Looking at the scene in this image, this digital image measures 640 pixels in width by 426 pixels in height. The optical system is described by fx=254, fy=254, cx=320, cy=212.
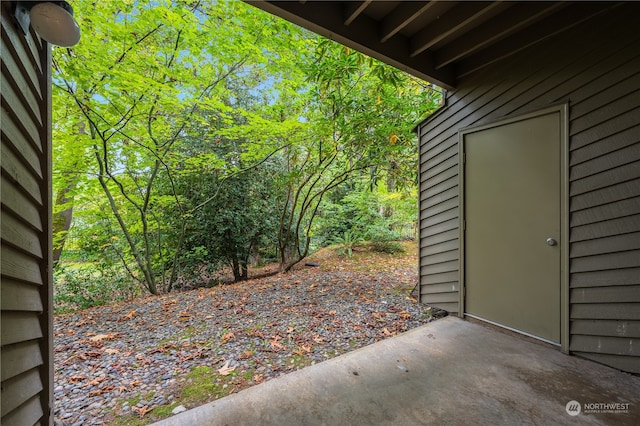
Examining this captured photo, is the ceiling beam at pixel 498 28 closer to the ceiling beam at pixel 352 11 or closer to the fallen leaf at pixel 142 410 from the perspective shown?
the ceiling beam at pixel 352 11

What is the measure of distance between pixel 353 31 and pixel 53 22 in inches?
68.7

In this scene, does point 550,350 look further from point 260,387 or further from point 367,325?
point 260,387

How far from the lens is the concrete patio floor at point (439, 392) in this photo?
4.74 ft

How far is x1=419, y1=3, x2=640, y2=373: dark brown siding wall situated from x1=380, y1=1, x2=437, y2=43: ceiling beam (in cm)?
116

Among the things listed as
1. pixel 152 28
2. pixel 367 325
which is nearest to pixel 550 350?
pixel 367 325

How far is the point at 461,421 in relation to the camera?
1417 mm

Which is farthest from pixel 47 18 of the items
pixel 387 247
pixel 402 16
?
pixel 387 247

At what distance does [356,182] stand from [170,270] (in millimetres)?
5349

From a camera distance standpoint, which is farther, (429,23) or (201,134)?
(201,134)

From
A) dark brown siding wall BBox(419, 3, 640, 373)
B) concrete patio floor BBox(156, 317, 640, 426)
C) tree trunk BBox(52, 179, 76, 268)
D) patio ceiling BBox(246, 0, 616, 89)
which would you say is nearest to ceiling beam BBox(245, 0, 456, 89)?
patio ceiling BBox(246, 0, 616, 89)

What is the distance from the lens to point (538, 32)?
2.12 metres

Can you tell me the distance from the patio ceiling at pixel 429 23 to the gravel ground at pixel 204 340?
2.59 m

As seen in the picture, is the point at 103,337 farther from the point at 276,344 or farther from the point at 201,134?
the point at 201,134

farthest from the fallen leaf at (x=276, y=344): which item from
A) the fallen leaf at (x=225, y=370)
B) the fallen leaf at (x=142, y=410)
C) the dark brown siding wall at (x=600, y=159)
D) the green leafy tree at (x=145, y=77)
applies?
the green leafy tree at (x=145, y=77)
